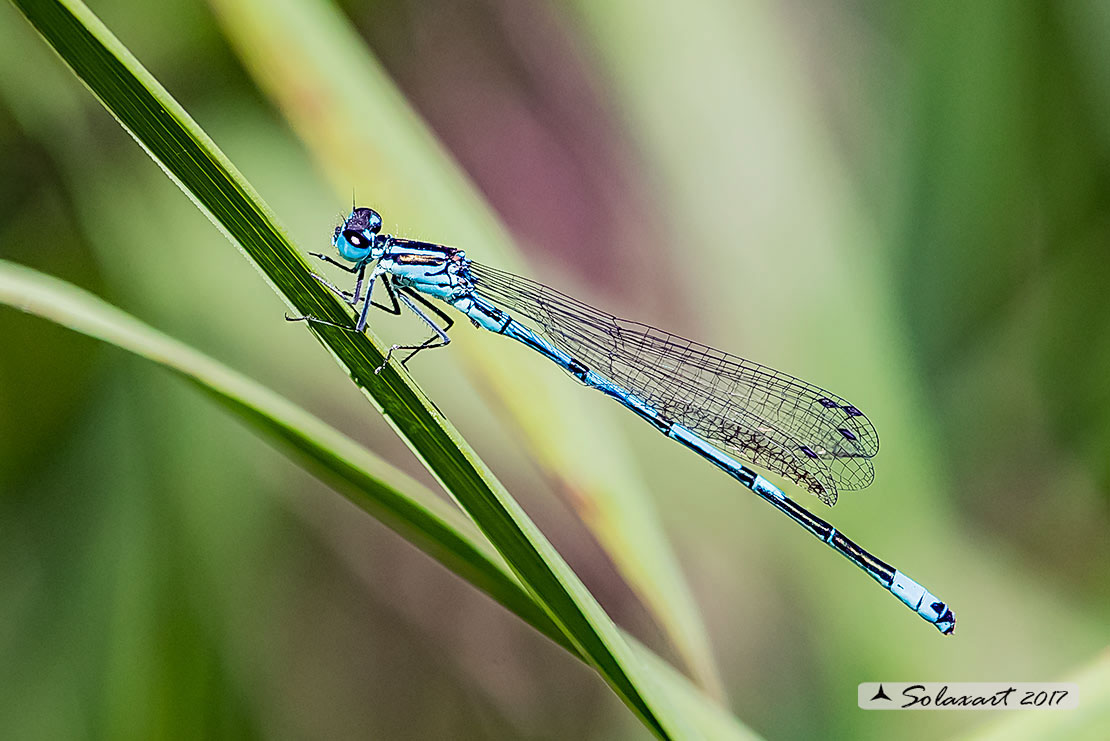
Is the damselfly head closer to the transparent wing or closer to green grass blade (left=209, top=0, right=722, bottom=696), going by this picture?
green grass blade (left=209, top=0, right=722, bottom=696)

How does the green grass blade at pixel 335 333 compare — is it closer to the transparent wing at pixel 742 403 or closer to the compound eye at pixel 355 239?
the compound eye at pixel 355 239

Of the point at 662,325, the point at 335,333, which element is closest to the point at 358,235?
the point at 335,333

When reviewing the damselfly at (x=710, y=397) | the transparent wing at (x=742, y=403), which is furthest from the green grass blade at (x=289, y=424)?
the transparent wing at (x=742, y=403)

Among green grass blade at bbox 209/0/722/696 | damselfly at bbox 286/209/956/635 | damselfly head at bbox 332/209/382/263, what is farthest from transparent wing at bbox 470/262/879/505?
damselfly head at bbox 332/209/382/263

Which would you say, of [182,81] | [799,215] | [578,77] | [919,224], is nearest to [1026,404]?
[919,224]

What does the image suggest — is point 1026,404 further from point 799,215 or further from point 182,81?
point 182,81

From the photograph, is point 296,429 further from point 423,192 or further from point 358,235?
point 423,192
